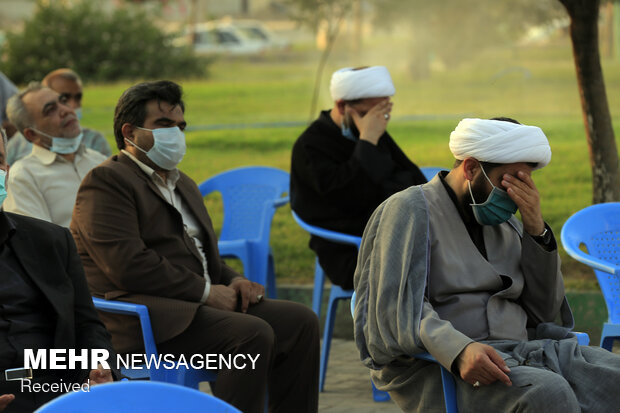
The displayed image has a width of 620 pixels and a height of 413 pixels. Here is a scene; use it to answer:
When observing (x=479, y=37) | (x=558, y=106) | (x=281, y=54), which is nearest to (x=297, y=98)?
(x=281, y=54)

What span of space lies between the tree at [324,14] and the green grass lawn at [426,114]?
0.31 m

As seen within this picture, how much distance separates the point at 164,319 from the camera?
4.39m

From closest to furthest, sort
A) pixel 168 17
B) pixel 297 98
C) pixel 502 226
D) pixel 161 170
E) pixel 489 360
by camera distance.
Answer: pixel 489 360 → pixel 502 226 → pixel 161 170 → pixel 297 98 → pixel 168 17

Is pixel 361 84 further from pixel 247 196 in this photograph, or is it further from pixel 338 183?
pixel 247 196

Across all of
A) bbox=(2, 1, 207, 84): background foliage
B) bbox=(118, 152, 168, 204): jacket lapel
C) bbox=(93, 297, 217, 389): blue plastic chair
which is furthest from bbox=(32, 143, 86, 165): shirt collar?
bbox=(2, 1, 207, 84): background foliage

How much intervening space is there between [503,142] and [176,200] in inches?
71.9

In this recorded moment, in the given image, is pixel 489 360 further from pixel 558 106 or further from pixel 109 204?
pixel 558 106

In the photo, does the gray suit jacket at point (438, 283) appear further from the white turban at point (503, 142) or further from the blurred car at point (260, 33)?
the blurred car at point (260, 33)

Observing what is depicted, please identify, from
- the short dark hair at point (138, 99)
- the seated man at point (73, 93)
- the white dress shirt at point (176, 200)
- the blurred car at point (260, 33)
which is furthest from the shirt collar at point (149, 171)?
the blurred car at point (260, 33)

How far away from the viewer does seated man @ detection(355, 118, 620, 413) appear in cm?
348

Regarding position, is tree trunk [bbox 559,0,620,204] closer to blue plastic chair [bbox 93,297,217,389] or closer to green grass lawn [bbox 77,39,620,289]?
green grass lawn [bbox 77,39,620,289]

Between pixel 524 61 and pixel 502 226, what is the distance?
6.76 m

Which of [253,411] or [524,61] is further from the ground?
[524,61]

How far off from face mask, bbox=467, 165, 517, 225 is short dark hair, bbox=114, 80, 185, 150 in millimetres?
1741
